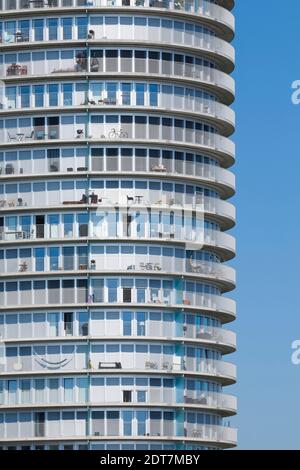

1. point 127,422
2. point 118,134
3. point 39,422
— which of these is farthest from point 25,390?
point 118,134

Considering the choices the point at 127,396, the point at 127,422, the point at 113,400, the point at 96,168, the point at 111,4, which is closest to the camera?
the point at 127,422

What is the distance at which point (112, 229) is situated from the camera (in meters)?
188

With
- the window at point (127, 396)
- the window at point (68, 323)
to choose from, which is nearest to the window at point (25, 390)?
the window at point (68, 323)

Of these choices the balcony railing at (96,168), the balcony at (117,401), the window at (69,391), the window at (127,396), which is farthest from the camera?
the balcony railing at (96,168)

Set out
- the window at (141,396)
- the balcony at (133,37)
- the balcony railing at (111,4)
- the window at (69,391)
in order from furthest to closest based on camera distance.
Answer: the balcony railing at (111,4) → the balcony at (133,37) → the window at (69,391) → the window at (141,396)

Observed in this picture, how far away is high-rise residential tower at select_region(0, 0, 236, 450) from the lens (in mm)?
184750

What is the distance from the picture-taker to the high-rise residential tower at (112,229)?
18475 cm

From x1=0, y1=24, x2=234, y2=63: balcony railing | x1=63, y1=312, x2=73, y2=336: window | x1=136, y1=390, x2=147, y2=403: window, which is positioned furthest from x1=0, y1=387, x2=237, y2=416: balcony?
x1=0, y1=24, x2=234, y2=63: balcony railing

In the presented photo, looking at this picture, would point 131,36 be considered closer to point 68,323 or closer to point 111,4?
point 111,4

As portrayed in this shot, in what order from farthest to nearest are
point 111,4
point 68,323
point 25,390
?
point 111,4
point 68,323
point 25,390

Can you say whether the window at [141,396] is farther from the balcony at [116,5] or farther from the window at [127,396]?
the balcony at [116,5]

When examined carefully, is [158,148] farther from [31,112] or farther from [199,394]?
[199,394]

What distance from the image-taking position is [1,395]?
186 metres
